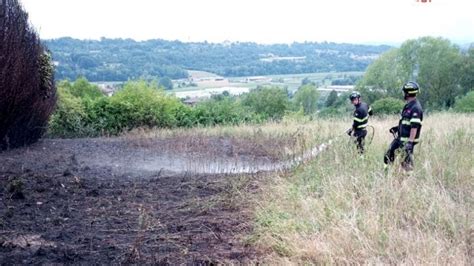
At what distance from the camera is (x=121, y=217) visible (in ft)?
22.3

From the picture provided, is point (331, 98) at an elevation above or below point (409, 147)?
below

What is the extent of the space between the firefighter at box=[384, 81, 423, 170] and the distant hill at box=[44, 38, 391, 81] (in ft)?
99.0

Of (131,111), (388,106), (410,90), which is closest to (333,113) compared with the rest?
(388,106)

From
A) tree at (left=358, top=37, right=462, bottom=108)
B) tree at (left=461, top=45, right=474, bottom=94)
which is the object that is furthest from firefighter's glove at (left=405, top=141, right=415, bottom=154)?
tree at (left=461, top=45, right=474, bottom=94)

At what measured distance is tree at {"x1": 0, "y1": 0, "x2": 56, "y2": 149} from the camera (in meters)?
11.1

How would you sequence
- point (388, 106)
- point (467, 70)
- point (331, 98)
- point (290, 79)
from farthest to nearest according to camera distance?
point (290, 79), point (467, 70), point (331, 98), point (388, 106)

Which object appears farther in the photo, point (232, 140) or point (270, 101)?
point (270, 101)

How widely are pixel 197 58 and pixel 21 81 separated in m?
45.8

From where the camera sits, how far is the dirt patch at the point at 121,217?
17.2 ft

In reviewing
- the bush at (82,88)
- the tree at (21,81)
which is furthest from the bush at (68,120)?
the bush at (82,88)

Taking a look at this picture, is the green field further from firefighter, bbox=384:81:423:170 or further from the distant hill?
firefighter, bbox=384:81:423:170

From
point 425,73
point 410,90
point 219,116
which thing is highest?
point 410,90

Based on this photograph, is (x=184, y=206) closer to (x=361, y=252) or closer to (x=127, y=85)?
(x=361, y=252)

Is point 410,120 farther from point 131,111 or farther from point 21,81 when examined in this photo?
point 131,111
